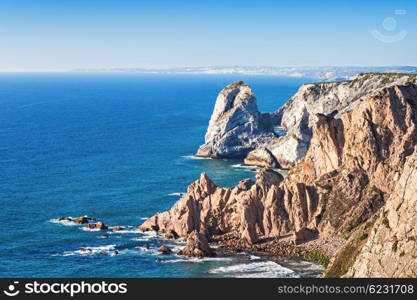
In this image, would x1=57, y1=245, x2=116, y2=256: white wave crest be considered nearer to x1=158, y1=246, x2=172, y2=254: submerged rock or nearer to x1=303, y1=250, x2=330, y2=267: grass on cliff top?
x1=158, y1=246, x2=172, y2=254: submerged rock

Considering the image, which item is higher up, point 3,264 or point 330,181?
point 330,181

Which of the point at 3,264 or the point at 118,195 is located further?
the point at 118,195

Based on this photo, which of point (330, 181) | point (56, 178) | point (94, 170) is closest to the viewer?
point (330, 181)

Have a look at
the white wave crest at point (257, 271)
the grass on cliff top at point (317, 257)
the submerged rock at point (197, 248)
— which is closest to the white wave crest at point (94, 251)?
the submerged rock at point (197, 248)

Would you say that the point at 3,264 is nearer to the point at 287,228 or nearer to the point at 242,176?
the point at 287,228

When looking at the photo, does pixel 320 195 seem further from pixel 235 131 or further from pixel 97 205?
pixel 235 131

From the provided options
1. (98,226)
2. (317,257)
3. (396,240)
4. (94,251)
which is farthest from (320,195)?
(396,240)

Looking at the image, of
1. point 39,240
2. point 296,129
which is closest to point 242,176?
point 296,129
